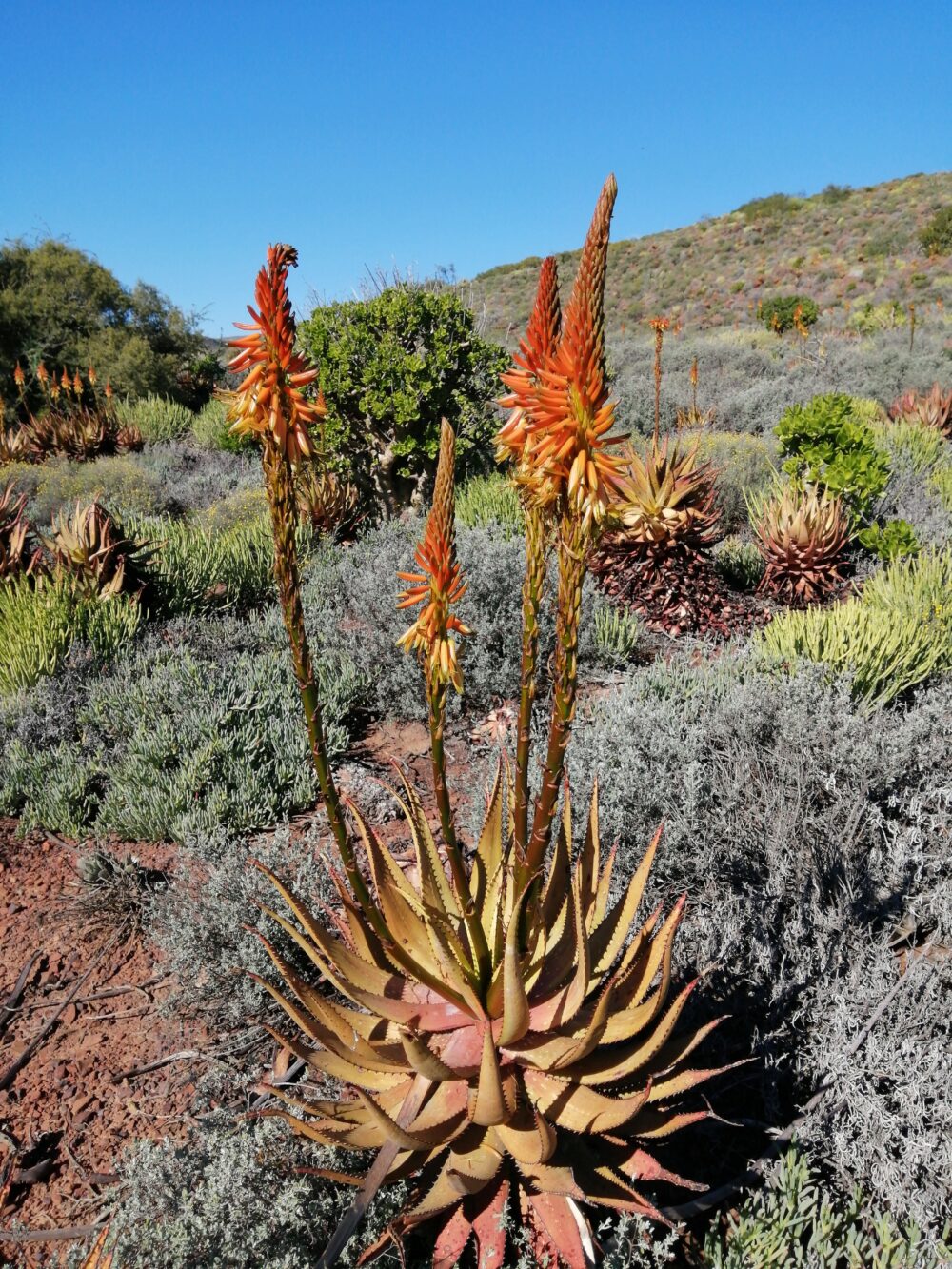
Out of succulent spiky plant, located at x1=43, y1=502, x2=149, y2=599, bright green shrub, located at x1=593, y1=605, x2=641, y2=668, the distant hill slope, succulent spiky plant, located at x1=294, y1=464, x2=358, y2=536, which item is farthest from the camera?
the distant hill slope

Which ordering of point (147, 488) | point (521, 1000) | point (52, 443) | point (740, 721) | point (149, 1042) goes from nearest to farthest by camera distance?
point (521, 1000), point (149, 1042), point (740, 721), point (147, 488), point (52, 443)

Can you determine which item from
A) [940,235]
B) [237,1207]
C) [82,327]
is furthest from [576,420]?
[940,235]

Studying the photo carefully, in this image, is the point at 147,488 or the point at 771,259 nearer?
the point at 147,488

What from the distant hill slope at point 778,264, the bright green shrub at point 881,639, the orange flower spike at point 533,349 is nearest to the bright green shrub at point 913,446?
the bright green shrub at point 881,639

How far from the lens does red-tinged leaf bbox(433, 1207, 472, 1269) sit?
167cm

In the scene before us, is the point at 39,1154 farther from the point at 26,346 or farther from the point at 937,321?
the point at 937,321

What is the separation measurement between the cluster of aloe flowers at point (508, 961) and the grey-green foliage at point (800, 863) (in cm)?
61

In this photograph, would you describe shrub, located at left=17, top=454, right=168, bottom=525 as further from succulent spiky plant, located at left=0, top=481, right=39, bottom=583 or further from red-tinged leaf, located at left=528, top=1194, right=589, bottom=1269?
red-tinged leaf, located at left=528, top=1194, right=589, bottom=1269

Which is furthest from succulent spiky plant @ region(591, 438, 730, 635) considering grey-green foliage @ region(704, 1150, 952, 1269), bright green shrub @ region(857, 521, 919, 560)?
grey-green foliage @ region(704, 1150, 952, 1269)

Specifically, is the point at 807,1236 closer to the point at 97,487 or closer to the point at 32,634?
the point at 32,634

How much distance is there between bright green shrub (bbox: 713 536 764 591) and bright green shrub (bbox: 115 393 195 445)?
34.8 feet

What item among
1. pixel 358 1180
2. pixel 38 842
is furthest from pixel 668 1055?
pixel 38 842

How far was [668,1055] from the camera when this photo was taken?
77.8 inches

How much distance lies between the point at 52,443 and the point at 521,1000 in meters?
13.4
